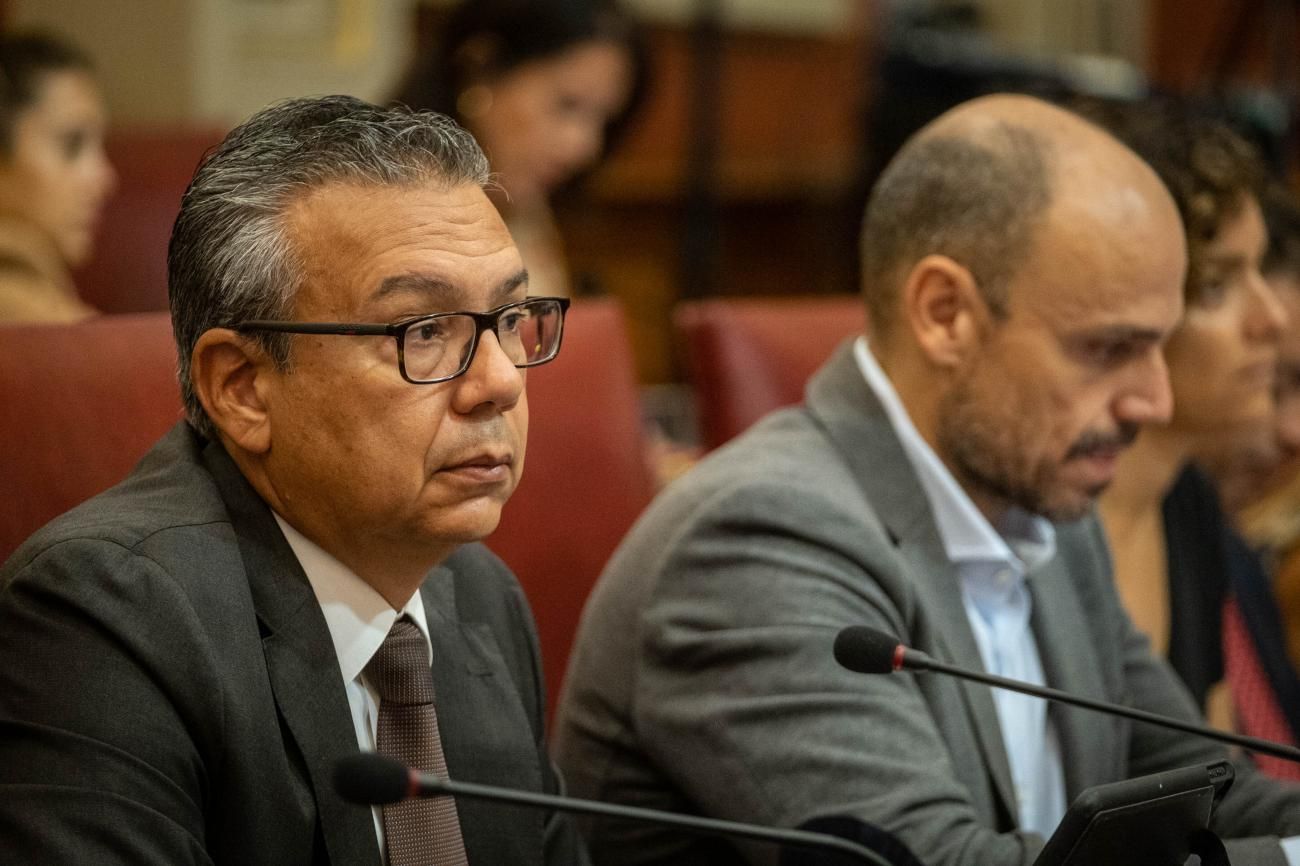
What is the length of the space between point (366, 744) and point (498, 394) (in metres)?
0.29

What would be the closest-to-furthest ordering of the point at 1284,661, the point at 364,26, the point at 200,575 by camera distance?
the point at 200,575 < the point at 1284,661 < the point at 364,26

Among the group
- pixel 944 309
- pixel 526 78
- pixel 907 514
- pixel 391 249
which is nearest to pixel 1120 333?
pixel 944 309

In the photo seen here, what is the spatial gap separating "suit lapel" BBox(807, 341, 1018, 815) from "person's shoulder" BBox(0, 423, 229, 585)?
2.40 ft

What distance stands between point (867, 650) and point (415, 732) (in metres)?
0.37

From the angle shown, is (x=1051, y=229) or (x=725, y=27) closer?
(x=1051, y=229)

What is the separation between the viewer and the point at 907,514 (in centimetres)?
167

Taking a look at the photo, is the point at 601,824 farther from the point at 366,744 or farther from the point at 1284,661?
the point at 1284,661

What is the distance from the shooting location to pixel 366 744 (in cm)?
124

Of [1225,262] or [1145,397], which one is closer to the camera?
[1145,397]

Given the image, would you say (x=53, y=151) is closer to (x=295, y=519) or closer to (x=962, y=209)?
(x=962, y=209)

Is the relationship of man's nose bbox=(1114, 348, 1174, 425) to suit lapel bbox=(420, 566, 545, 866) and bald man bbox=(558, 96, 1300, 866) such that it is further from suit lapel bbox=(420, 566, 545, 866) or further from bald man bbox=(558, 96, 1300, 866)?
suit lapel bbox=(420, 566, 545, 866)

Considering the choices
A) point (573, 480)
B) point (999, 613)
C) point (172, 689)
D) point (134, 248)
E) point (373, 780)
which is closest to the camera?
point (373, 780)

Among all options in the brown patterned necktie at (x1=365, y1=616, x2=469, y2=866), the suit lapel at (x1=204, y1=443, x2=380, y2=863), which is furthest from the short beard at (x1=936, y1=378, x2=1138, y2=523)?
the suit lapel at (x1=204, y1=443, x2=380, y2=863)

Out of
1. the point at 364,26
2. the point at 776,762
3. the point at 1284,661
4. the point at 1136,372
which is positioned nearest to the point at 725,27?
the point at 364,26
